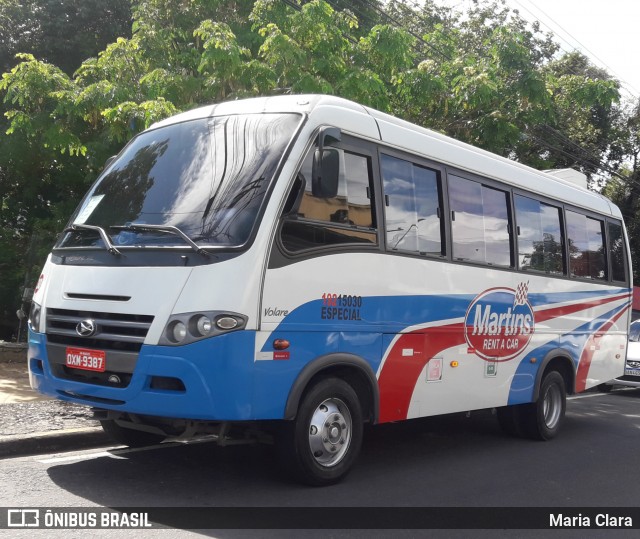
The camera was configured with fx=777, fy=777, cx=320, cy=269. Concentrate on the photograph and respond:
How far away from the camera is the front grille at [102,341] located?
5.54 metres

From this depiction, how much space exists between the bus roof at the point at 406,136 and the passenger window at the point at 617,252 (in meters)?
1.32

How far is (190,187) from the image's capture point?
19.9 feet

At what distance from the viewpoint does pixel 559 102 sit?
52.2 ft

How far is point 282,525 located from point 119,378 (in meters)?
1.57

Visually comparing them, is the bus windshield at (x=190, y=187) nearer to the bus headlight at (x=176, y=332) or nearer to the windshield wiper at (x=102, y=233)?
the windshield wiper at (x=102, y=233)

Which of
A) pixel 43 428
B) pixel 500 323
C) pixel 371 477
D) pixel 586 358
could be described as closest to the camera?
pixel 371 477

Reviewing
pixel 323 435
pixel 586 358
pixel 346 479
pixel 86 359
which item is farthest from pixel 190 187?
pixel 586 358

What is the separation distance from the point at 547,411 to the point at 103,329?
20.2 feet

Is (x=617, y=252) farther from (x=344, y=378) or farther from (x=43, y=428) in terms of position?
(x=43, y=428)

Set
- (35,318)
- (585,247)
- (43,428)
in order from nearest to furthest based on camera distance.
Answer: (35,318)
(43,428)
(585,247)

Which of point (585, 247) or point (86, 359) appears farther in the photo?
point (585, 247)

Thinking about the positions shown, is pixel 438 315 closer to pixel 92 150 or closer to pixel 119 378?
pixel 119 378

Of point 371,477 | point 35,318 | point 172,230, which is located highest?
point 172,230

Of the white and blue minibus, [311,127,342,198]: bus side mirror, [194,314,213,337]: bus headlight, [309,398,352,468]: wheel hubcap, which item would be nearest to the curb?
the white and blue minibus
